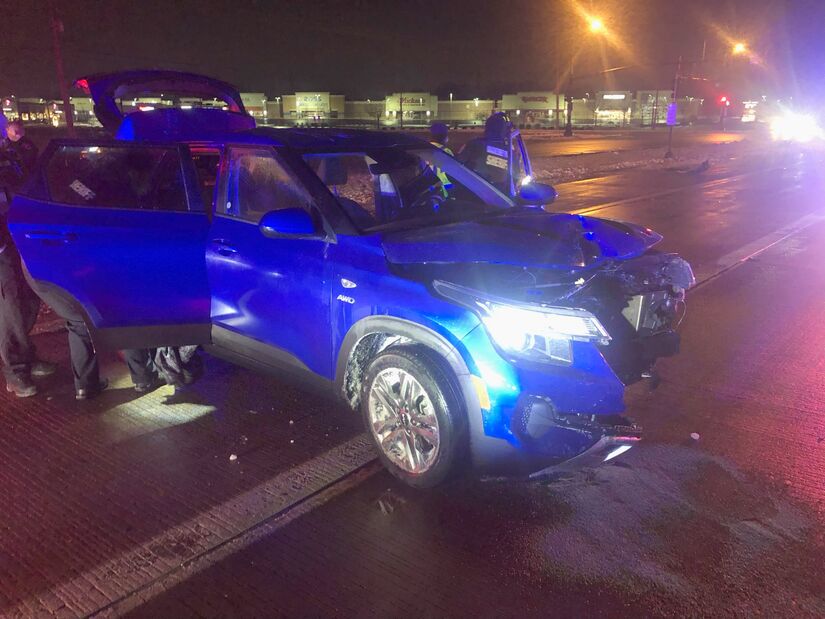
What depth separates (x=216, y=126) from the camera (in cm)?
511

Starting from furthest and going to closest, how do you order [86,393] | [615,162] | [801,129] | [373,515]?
1. [801,129]
2. [615,162]
3. [86,393]
4. [373,515]

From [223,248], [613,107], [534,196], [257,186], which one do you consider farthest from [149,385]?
[613,107]

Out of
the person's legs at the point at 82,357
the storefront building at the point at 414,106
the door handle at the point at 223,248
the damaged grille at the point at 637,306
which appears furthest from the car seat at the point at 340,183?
the storefront building at the point at 414,106

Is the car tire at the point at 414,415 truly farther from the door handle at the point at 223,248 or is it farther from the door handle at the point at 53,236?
the door handle at the point at 53,236

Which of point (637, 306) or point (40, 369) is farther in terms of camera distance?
point (40, 369)

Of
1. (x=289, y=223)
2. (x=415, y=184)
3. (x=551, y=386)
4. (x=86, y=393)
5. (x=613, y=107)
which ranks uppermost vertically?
(x=613, y=107)

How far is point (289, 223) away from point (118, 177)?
186 cm

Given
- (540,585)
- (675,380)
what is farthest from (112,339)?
(675,380)

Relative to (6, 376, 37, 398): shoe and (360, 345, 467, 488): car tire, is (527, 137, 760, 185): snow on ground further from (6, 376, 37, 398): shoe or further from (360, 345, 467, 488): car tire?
(360, 345, 467, 488): car tire

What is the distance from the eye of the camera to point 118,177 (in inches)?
180

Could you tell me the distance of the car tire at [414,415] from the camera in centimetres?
316

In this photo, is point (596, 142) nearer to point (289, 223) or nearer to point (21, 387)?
point (21, 387)

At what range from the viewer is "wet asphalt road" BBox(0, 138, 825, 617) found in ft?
8.87

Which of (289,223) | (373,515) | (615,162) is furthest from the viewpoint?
(615,162)
